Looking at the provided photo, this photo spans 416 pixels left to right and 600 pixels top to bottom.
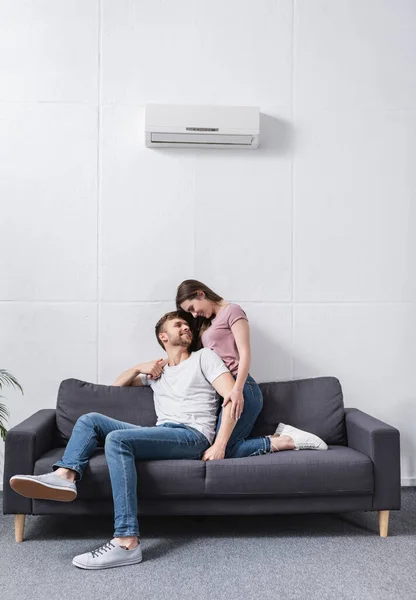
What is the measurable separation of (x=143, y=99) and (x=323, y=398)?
90.0 inches

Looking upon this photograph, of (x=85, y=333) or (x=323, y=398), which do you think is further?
(x=85, y=333)

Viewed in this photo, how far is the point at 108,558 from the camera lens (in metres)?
2.76

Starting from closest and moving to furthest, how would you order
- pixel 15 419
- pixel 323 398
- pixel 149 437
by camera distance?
pixel 149 437 < pixel 323 398 < pixel 15 419

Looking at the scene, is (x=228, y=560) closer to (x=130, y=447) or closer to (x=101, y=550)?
(x=101, y=550)

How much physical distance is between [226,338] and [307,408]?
67 centimetres

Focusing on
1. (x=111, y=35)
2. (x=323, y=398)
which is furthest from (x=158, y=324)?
(x=111, y=35)

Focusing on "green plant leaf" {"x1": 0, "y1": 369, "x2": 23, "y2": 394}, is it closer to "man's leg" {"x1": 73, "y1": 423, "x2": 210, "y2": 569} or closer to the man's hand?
the man's hand

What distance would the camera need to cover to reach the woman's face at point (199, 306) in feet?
12.0

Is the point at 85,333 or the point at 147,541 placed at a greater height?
the point at 85,333

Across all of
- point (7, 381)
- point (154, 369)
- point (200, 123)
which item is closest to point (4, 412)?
point (7, 381)

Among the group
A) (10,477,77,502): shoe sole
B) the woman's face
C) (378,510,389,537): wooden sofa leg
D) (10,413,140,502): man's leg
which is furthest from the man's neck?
(378,510,389,537): wooden sofa leg

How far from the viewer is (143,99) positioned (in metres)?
4.00

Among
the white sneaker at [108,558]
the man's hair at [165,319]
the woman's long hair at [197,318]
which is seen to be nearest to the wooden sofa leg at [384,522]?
the white sneaker at [108,558]

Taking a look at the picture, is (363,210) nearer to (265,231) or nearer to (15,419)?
(265,231)
